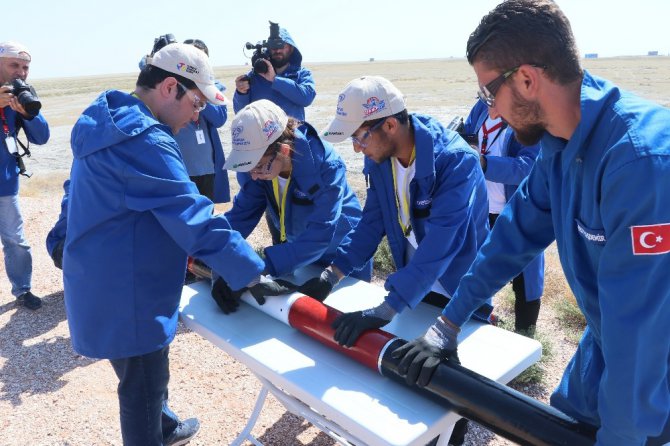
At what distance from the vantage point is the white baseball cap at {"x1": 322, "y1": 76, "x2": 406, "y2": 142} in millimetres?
2602

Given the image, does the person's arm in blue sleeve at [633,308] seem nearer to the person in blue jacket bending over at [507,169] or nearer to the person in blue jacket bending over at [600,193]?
the person in blue jacket bending over at [600,193]

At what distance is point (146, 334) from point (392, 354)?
3.56ft

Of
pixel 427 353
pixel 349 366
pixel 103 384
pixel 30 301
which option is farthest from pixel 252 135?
pixel 30 301

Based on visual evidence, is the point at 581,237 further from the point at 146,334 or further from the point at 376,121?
the point at 146,334

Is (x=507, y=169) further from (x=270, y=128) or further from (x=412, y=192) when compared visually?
(x=270, y=128)

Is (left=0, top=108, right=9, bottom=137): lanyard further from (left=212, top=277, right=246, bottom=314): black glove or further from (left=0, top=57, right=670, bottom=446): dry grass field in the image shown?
(left=212, top=277, right=246, bottom=314): black glove

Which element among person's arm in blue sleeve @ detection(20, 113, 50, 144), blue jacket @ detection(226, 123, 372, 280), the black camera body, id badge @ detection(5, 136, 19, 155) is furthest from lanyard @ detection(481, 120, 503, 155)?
id badge @ detection(5, 136, 19, 155)

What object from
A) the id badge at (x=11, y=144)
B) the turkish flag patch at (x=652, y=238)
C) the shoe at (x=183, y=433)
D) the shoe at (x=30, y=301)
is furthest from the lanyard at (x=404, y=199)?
the shoe at (x=30, y=301)

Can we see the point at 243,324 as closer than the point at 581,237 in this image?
No

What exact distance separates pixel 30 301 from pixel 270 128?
3.72 m

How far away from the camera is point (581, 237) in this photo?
155 centimetres

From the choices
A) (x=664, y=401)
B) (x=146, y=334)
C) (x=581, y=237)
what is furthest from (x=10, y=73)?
(x=664, y=401)

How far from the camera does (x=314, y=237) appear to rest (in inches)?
119

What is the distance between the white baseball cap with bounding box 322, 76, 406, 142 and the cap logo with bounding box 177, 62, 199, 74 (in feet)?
2.21
